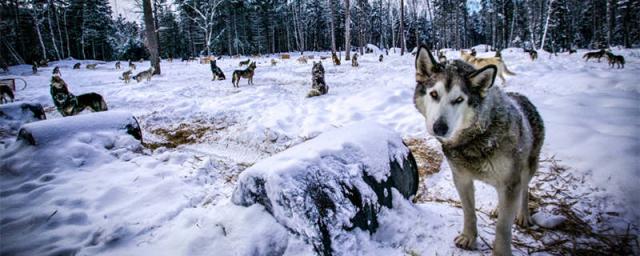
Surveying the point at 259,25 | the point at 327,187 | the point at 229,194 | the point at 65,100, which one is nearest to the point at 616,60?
the point at 327,187

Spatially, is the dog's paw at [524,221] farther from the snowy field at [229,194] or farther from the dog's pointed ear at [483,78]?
the dog's pointed ear at [483,78]

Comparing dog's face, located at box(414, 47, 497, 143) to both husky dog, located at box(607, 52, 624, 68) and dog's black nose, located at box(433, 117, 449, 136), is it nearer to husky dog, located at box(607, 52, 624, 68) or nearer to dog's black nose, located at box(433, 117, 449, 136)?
dog's black nose, located at box(433, 117, 449, 136)

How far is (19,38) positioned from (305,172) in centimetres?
5046

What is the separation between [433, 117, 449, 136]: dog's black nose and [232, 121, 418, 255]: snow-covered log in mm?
831

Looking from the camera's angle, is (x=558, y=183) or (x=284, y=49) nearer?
(x=558, y=183)

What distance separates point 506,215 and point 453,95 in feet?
3.28

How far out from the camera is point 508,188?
2145mm

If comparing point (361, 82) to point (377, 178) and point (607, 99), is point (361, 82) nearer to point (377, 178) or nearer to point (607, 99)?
point (607, 99)

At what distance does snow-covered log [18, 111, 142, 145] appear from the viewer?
440cm

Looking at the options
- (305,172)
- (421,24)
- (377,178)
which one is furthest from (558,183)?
(421,24)

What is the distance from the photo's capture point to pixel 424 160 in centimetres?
481

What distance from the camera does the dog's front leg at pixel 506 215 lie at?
2143 mm

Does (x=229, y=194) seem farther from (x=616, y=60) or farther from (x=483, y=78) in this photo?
(x=616, y=60)

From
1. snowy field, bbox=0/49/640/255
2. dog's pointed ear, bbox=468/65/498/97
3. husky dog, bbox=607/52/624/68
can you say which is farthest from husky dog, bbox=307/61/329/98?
husky dog, bbox=607/52/624/68
